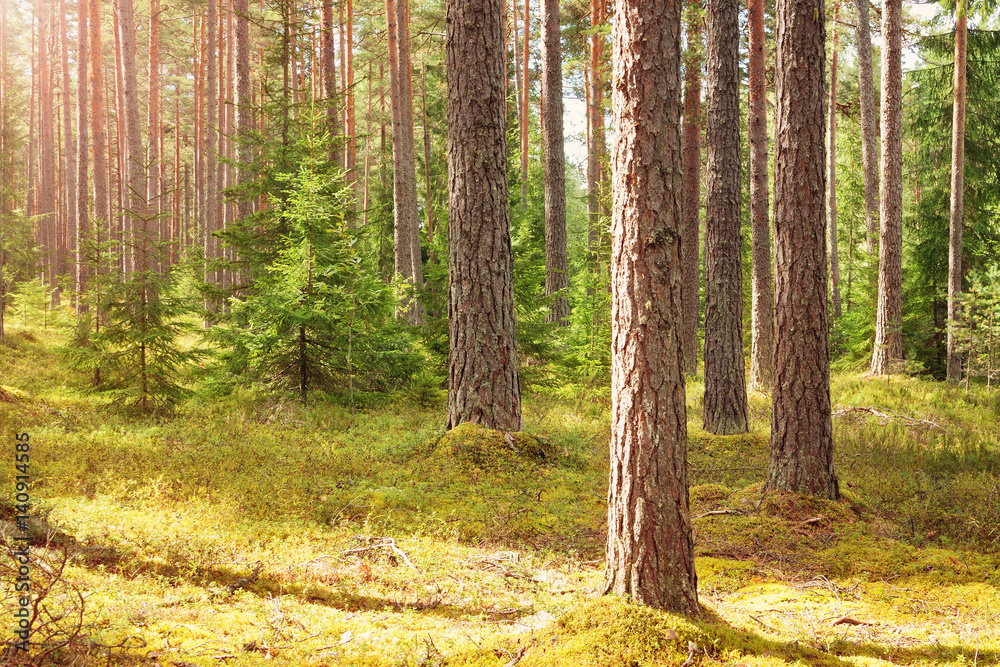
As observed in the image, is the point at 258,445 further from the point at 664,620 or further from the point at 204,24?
the point at 204,24

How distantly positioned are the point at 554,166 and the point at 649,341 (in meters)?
12.1

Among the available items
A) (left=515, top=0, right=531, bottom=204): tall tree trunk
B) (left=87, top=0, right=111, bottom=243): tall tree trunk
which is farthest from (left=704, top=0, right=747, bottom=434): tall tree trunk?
(left=515, top=0, right=531, bottom=204): tall tree trunk

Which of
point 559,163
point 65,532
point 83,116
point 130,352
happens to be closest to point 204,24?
point 83,116

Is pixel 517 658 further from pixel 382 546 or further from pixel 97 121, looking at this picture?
pixel 97 121

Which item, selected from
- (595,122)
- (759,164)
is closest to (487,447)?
(759,164)

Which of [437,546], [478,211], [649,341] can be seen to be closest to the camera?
[649,341]

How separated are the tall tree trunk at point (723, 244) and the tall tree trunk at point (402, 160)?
315 inches

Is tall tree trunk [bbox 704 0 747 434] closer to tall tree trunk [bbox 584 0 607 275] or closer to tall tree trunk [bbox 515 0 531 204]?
tall tree trunk [bbox 584 0 607 275]

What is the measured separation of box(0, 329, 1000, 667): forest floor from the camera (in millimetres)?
3607

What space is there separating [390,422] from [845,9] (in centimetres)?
2525

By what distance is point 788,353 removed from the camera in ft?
21.8

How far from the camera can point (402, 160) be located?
1670 centimetres

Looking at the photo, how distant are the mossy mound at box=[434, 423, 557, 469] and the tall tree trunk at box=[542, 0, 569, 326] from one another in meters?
7.24

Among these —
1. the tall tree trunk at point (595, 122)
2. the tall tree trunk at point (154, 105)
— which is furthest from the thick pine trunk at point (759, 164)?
the tall tree trunk at point (154, 105)
